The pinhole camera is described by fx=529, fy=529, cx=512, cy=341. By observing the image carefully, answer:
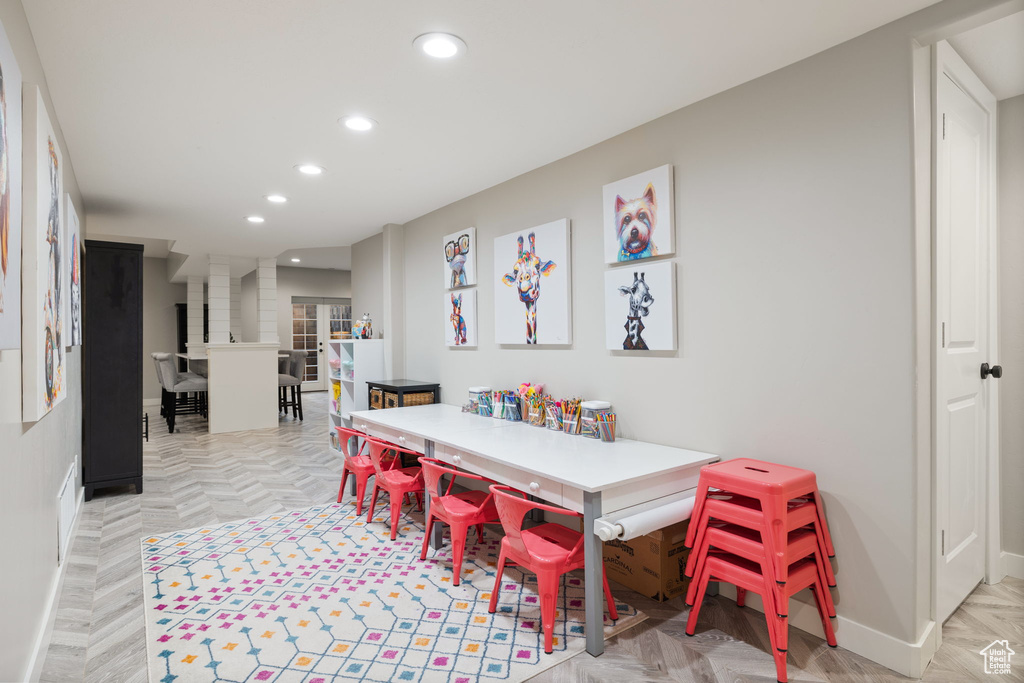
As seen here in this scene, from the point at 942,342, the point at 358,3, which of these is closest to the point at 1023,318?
the point at 942,342

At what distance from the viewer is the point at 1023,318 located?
8.32 feet

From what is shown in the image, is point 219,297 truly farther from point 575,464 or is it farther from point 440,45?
point 575,464

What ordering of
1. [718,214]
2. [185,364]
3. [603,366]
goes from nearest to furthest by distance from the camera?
[718,214]
[603,366]
[185,364]

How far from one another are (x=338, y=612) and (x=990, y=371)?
10.4 feet

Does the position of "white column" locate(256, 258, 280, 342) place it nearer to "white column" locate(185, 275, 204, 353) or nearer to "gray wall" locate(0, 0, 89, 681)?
"white column" locate(185, 275, 204, 353)

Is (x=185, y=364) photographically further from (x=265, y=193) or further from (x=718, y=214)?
(x=718, y=214)

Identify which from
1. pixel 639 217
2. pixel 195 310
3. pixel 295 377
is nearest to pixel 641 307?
pixel 639 217

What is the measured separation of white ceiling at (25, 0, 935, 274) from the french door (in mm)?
7224

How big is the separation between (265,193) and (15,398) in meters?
2.83

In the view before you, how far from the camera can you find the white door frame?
1.97m

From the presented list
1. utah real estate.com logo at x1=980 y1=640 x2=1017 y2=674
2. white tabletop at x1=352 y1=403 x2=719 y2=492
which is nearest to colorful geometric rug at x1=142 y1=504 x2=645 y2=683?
white tabletop at x1=352 y1=403 x2=719 y2=492

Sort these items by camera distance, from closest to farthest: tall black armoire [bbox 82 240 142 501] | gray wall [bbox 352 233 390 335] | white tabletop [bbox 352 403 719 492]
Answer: white tabletop [bbox 352 403 719 492] → tall black armoire [bbox 82 240 142 501] → gray wall [bbox 352 233 390 335]

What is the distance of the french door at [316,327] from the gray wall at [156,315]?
2088 millimetres

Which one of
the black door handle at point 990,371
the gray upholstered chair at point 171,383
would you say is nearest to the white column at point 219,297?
the gray upholstered chair at point 171,383
